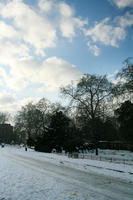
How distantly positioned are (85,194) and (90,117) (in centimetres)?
2828

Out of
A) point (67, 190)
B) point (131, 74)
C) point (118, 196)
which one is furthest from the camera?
point (131, 74)

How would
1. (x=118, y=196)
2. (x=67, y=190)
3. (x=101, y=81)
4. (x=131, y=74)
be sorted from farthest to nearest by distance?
(x=101, y=81) → (x=131, y=74) → (x=67, y=190) → (x=118, y=196)

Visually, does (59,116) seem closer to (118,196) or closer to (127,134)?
(127,134)

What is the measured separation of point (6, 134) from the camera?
314 ft

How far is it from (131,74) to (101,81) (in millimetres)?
10605

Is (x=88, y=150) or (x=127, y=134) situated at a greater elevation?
(x=127, y=134)

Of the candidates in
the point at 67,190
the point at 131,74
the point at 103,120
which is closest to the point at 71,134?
the point at 103,120

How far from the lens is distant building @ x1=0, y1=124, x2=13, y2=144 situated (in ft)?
302

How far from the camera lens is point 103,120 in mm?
36969

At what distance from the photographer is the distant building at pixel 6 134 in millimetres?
92012

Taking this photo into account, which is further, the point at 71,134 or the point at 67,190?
the point at 71,134

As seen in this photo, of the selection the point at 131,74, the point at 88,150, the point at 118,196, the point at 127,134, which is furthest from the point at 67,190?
the point at 88,150

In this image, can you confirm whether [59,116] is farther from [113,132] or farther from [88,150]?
[113,132]

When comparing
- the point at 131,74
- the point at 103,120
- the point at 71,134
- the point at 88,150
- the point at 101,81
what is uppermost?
the point at 101,81
